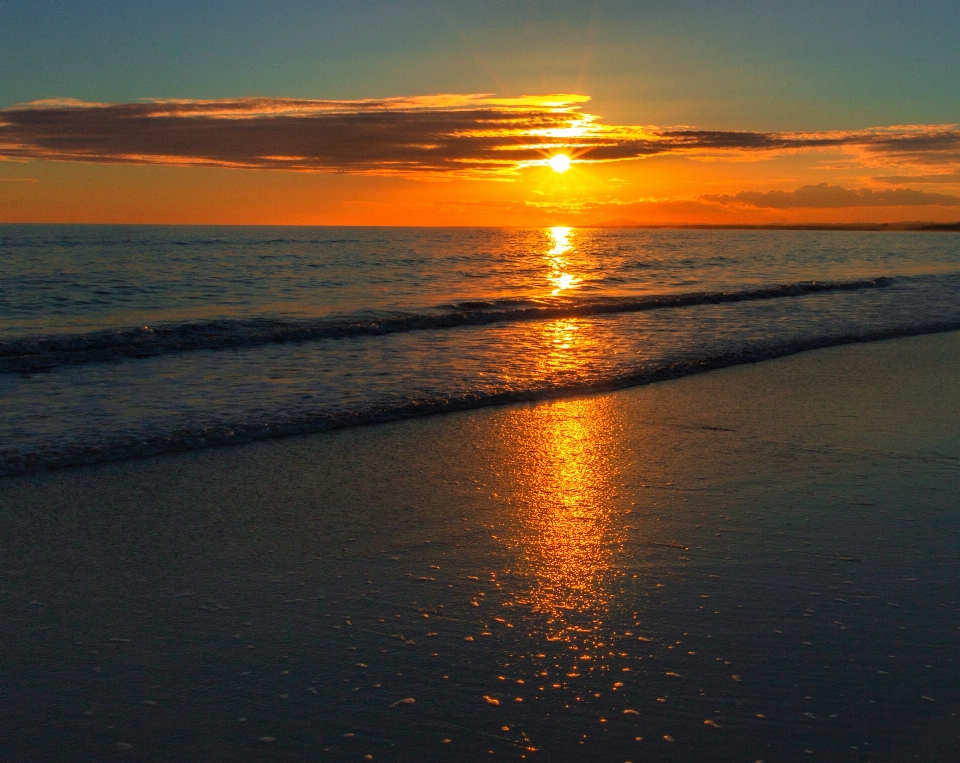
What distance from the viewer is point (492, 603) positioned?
12.8 ft

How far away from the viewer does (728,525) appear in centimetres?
497

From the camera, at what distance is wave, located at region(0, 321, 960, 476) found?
6676mm

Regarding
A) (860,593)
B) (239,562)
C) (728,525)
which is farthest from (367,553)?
(860,593)

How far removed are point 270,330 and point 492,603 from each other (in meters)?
13.3

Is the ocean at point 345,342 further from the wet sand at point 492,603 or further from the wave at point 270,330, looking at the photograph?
the wet sand at point 492,603

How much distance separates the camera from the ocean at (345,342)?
26.7 feet

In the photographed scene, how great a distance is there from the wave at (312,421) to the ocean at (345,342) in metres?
0.02

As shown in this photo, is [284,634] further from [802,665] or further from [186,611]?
[802,665]

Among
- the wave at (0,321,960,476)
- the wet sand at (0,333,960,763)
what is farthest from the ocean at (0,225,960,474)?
the wet sand at (0,333,960,763)

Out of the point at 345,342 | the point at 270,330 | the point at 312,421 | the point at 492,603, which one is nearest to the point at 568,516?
the point at 492,603

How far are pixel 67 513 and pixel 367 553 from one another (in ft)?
7.41

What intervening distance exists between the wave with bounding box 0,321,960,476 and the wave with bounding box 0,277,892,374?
200 inches

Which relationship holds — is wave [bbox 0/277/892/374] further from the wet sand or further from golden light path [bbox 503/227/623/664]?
golden light path [bbox 503/227/623/664]

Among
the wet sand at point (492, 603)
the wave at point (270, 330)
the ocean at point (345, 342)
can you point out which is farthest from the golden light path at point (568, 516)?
the wave at point (270, 330)
